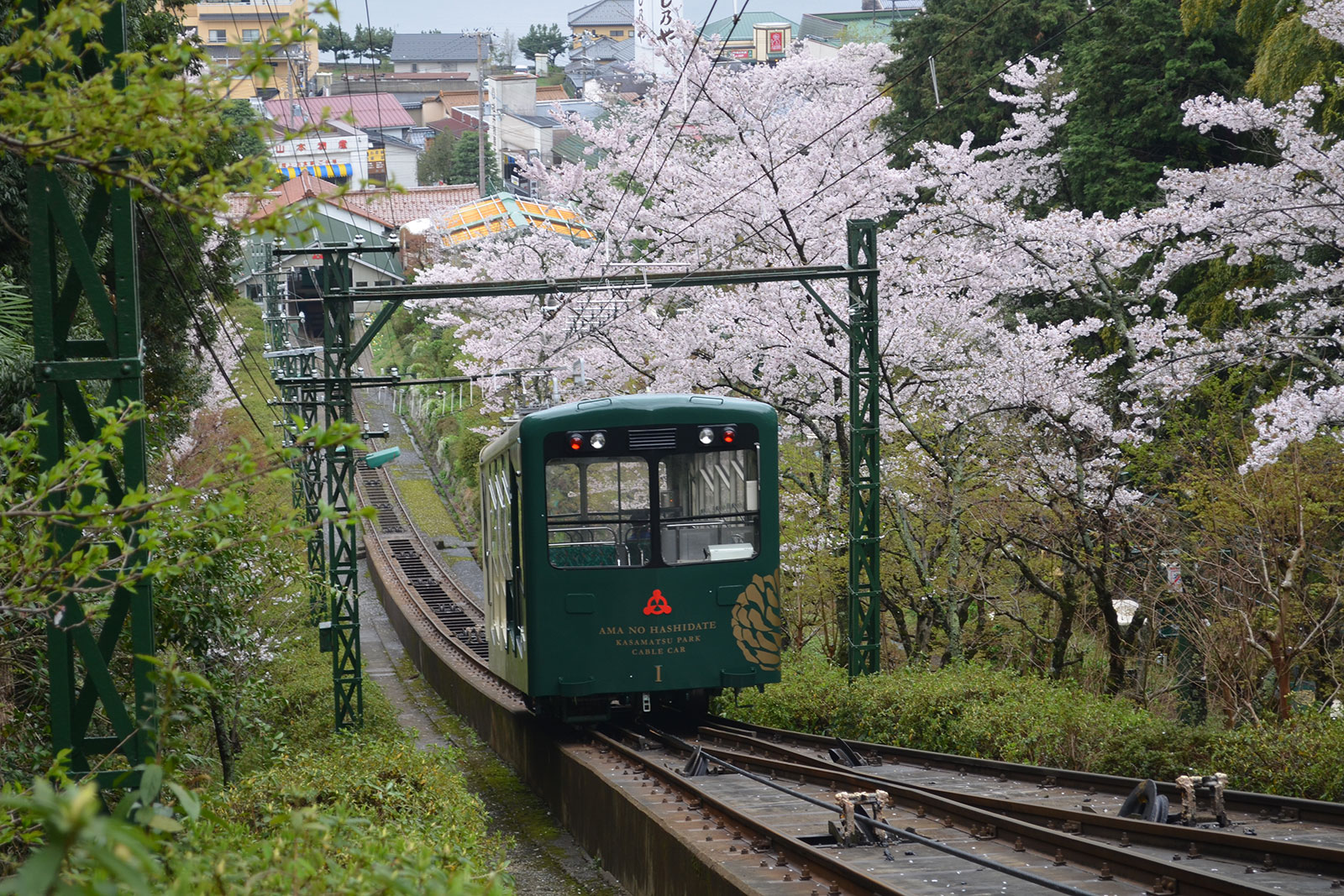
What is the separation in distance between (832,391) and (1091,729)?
25.0ft

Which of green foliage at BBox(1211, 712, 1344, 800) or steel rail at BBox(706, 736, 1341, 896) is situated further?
green foliage at BBox(1211, 712, 1344, 800)

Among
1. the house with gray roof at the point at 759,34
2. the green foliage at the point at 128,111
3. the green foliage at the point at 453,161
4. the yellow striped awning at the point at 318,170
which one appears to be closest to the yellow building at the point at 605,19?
the house with gray roof at the point at 759,34

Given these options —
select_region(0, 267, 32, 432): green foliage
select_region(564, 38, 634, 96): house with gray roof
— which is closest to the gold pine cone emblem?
select_region(0, 267, 32, 432): green foliage

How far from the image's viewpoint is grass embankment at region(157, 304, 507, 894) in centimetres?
260

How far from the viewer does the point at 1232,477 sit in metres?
11.5

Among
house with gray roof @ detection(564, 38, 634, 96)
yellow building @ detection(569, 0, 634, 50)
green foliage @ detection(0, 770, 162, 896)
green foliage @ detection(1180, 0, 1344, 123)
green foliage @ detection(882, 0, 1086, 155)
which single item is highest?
yellow building @ detection(569, 0, 634, 50)

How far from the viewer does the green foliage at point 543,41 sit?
104 m

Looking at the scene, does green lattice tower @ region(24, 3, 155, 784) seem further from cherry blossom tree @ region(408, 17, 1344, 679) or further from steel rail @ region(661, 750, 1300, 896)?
cherry blossom tree @ region(408, 17, 1344, 679)

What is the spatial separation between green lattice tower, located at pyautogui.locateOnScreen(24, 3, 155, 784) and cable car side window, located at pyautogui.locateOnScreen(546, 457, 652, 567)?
15.8 feet

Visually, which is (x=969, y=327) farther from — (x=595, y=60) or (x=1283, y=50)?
(x=595, y=60)

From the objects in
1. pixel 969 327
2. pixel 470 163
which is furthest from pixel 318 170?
pixel 470 163

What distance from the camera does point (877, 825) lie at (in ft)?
19.7

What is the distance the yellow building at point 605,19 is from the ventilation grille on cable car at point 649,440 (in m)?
99.3

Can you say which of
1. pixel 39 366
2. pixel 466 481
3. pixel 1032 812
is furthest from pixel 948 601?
pixel 466 481
